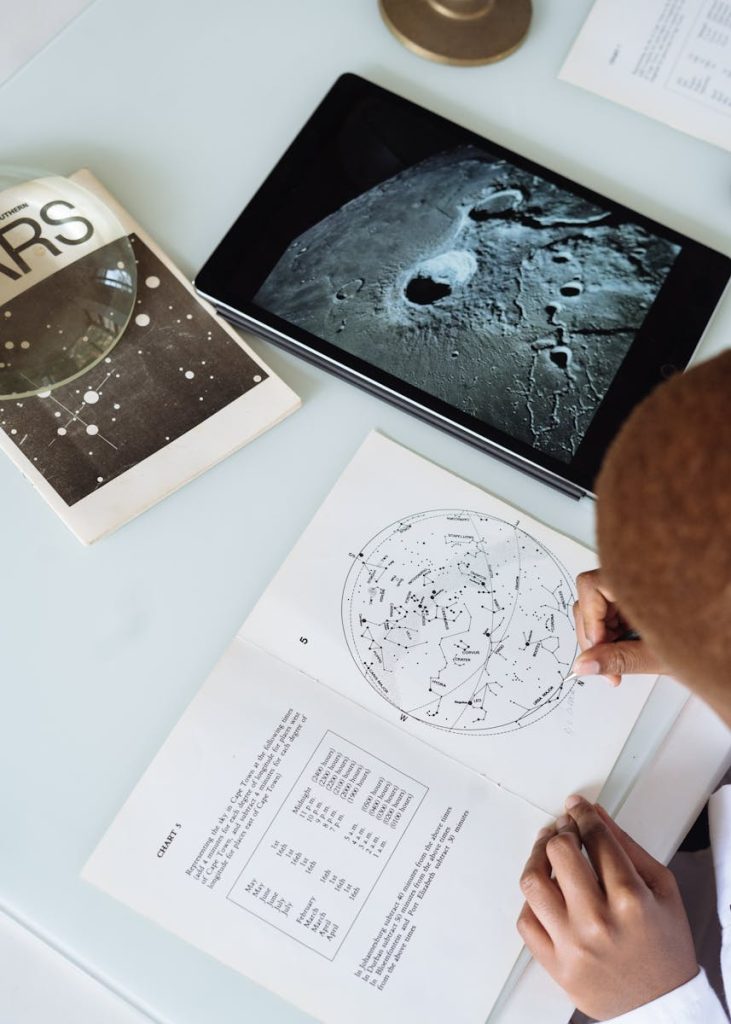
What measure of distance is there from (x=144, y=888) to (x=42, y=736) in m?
0.12

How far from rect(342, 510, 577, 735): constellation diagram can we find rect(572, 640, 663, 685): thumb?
3 cm

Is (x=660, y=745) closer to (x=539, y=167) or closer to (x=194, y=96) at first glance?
(x=539, y=167)

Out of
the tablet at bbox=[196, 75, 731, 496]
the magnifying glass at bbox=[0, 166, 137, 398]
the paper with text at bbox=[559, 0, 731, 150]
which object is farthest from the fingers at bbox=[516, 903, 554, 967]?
the paper with text at bbox=[559, 0, 731, 150]

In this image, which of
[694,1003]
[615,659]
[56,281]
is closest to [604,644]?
[615,659]

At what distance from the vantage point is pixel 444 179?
76 cm

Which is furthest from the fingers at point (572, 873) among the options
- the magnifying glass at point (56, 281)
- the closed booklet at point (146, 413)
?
the magnifying glass at point (56, 281)

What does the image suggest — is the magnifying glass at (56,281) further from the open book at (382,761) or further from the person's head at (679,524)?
the person's head at (679,524)

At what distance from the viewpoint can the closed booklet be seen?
67 cm

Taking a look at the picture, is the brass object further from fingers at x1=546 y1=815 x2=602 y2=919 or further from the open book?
fingers at x1=546 y1=815 x2=602 y2=919

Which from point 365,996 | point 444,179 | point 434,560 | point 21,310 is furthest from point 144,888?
point 444,179

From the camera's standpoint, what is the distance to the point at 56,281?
705 millimetres

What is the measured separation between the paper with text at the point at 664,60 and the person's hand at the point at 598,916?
1.97 ft

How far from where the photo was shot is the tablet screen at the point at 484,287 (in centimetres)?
69

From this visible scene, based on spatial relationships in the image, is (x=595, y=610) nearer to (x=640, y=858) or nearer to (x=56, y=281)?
(x=640, y=858)
